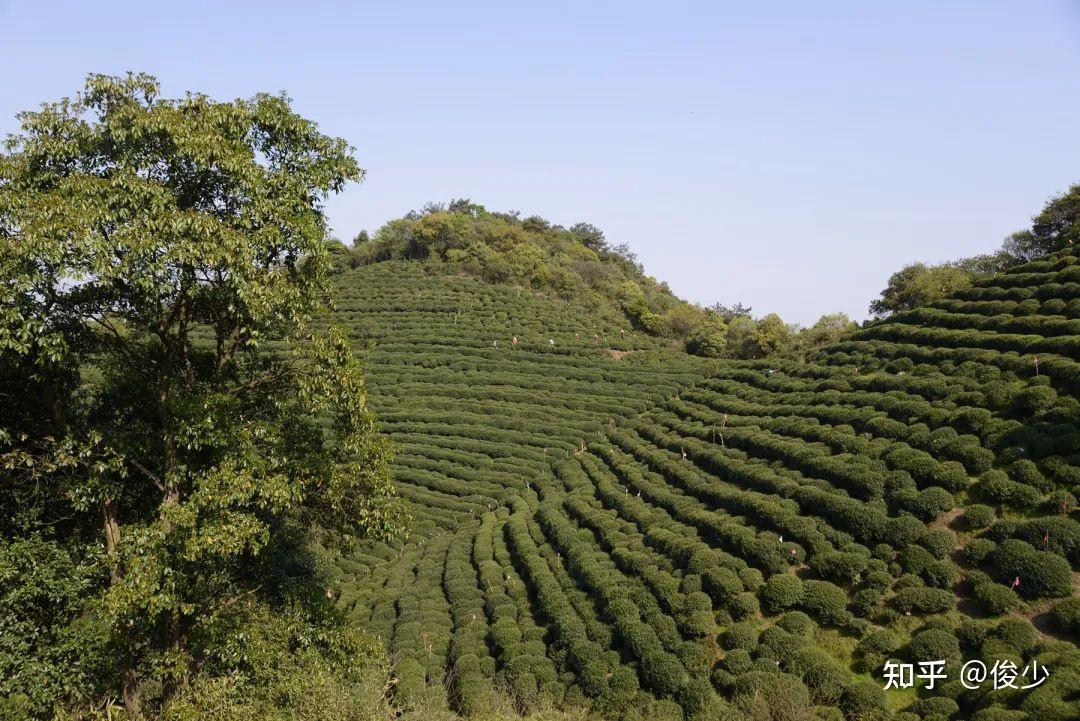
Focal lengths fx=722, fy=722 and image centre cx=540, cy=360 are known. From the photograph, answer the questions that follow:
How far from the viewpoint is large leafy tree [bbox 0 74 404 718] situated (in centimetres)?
949

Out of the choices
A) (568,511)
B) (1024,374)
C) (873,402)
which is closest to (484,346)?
(568,511)

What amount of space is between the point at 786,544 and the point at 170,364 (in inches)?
628

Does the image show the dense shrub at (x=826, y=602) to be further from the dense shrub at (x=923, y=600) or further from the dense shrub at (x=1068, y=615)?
the dense shrub at (x=1068, y=615)

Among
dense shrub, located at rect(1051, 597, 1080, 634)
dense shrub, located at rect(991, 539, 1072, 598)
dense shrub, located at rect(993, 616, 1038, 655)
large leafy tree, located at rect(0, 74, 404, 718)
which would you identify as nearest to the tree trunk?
large leafy tree, located at rect(0, 74, 404, 718)

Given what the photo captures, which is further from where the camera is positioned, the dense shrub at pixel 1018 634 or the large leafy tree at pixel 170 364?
the dense shrub at pixel 1018 634

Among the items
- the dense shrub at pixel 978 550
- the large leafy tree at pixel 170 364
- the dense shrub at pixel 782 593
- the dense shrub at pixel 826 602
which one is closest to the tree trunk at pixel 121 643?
the large leafy tree at pixel 170 364

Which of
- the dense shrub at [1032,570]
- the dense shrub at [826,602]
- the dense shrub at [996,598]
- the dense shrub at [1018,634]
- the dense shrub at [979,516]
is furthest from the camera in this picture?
the dense shrub at [979,516]

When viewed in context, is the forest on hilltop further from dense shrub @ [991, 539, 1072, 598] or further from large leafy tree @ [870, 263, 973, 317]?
large leafy tree @ [870, 263, 973, 317]

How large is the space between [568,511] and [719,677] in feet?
42.9

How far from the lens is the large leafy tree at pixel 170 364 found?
949 centimetres

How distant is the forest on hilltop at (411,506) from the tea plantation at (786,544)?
100 millimetres

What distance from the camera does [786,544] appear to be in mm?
19781

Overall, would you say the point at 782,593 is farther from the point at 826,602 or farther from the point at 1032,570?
the point at 1032,570

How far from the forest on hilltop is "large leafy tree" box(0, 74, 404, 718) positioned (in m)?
0.05
